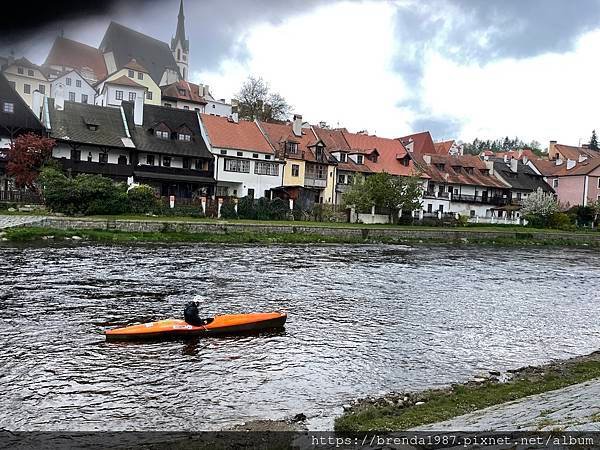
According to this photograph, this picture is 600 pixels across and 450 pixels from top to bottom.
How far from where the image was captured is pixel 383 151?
219ft

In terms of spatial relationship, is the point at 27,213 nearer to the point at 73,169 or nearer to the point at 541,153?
the point at 73,169

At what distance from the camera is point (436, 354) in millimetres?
13070

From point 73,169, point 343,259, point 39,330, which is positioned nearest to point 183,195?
point 73,169

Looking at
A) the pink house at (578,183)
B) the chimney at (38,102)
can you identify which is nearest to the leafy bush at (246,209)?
the chimney at (38,102)

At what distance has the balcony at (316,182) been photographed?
57.5m

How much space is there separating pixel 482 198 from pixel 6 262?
61.6 meters

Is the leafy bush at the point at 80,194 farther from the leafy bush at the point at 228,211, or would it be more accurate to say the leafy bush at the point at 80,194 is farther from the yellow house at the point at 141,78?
the yellow house at the point at 141,78

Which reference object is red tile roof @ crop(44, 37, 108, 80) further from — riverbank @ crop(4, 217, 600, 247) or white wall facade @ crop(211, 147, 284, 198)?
white wall facade @ crop(211, 147, 284, 198)

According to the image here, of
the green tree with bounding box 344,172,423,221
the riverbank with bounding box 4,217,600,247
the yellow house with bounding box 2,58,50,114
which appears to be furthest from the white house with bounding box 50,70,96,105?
the yellow house with bounding box 2,58,50,114

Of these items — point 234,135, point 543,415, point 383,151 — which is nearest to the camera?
point 543,415

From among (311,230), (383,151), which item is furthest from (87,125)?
(383,151)

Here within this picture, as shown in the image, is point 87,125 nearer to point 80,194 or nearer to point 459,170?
point 80,194

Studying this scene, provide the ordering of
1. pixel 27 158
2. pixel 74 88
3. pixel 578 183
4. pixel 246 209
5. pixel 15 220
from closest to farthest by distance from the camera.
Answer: pixel 15 220 → pixel 27 158 → pixel 246 209 → pixel 74 88 → pixel 578 183

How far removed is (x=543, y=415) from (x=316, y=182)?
51652 millimetres
